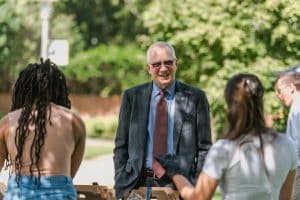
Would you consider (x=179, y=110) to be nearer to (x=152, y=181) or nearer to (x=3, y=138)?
(x=152, y=181)

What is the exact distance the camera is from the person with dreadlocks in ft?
17.5

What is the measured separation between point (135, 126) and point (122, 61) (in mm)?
36392

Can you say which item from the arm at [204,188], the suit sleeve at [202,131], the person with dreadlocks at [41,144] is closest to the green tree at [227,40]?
the suit sleeve at [202,131]

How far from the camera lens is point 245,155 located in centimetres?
479

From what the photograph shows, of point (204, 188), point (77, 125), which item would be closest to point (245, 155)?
point (204, 188)

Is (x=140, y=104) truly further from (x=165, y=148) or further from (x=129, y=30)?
(x=129, y=30)

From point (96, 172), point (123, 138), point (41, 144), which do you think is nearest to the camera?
point (41, 144)

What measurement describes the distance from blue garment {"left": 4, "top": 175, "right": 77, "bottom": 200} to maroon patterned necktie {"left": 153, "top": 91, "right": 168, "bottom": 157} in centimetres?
121

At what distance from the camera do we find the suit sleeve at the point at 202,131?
6613 mm

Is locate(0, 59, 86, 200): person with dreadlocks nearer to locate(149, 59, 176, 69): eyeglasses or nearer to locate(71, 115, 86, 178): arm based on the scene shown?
locate(71, 115, 86, 178): arm

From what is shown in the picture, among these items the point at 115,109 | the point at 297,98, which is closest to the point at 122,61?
the point at 115,109

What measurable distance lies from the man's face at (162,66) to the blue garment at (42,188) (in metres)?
1.46

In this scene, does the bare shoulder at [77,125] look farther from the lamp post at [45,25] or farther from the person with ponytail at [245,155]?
the lamp post at [45,25]

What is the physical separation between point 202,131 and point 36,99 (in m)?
1.52
